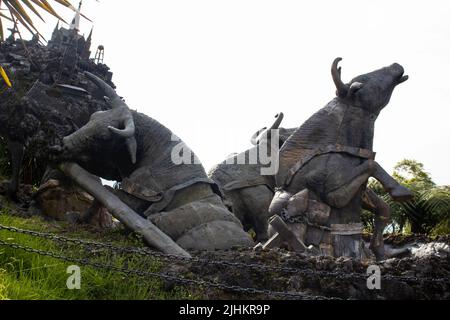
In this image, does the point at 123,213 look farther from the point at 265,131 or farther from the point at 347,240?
the point at 265,131

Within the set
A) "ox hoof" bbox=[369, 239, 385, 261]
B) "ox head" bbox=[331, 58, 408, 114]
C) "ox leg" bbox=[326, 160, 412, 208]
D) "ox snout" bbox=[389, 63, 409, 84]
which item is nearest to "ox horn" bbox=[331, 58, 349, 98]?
"ox head" bbox=[331, 58, 408, 114]

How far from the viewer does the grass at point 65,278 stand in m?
4.26

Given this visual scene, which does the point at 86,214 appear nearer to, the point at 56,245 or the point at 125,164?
the point at 125,164

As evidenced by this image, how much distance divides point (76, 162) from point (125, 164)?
2.15 feet

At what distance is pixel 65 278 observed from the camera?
4.64 m

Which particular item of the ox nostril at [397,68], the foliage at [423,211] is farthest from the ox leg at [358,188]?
the foliage at [423,211]

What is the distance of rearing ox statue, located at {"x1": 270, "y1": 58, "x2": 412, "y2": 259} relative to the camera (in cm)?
672

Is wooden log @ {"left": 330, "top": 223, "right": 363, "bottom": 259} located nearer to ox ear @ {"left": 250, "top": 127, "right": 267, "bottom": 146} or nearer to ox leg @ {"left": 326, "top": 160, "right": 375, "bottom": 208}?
ox leg @ {"left": 326, "top": 160, "right": 375, "bottom": 208}

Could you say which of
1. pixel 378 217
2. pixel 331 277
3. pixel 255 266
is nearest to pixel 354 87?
pixel 378 217

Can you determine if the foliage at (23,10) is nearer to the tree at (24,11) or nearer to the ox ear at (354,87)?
the tree at (24,11)

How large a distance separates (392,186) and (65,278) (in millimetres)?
4127

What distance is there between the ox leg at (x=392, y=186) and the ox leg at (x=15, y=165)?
5.20 meters

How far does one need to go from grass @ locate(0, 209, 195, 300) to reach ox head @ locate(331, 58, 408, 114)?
11.5 feet

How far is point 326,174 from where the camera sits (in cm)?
688
